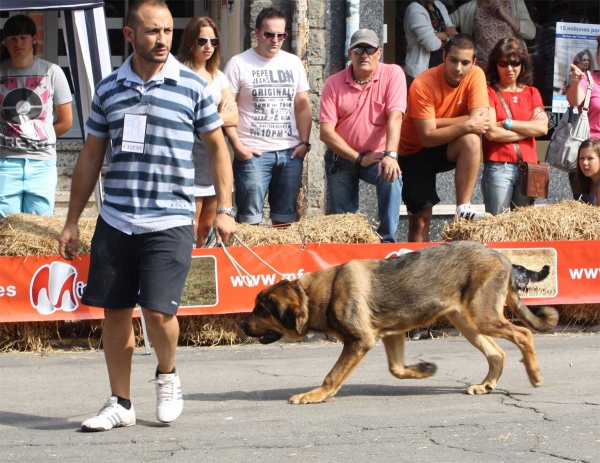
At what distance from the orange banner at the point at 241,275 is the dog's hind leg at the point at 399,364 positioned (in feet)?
6.48

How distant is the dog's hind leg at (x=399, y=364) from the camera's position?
22.2 ft

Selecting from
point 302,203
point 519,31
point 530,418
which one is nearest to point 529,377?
point 530,418

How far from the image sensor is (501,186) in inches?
383

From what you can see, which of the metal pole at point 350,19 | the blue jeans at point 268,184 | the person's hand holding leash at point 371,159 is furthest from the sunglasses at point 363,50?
the metal pole at point 350,19

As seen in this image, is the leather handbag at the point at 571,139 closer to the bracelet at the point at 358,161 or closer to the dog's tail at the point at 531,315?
the bracelet at the point at 358,161

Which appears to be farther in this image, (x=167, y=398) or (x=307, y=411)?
(x=307, y=411)

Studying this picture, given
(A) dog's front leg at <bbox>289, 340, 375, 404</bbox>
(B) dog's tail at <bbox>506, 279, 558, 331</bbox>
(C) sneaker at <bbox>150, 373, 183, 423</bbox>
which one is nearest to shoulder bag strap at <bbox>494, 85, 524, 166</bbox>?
(B) dog's tail at <bbox>506, 279, 558, 331</bbox>

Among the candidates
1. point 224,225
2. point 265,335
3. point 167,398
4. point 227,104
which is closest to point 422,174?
point 227,104

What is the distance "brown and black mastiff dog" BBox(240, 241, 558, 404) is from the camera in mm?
6445

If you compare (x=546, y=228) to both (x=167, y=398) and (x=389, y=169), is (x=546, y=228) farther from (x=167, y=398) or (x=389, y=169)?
(x=167, y=398)

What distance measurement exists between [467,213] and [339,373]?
328 cm

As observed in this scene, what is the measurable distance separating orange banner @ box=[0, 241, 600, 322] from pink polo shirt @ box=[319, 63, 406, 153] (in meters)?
1.09

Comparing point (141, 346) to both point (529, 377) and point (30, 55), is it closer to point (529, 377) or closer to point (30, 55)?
point (30, 55)

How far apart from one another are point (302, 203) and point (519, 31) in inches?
132
